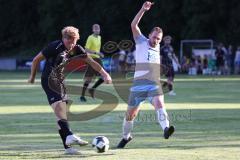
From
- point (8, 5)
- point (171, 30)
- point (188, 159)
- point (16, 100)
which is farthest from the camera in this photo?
point (8, 5)

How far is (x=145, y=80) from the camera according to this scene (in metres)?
14.0

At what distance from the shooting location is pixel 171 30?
210ft

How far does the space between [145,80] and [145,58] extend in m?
0.44

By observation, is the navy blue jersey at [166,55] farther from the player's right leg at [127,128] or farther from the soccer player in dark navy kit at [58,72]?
the soccer player in dark navy kit at [58,72]

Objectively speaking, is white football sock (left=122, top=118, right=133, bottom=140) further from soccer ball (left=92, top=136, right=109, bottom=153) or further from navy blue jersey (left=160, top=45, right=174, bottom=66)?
navy blue jersey (left=160, top=45, right=174, bottom=66)

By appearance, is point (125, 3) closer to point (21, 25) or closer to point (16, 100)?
point (21, 25)

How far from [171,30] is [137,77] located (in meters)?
50.4

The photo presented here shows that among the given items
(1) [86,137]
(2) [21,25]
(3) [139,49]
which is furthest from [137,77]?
(2) [21,25]

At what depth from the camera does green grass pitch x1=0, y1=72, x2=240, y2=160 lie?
12.2 meters

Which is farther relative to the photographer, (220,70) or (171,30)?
(171,30)

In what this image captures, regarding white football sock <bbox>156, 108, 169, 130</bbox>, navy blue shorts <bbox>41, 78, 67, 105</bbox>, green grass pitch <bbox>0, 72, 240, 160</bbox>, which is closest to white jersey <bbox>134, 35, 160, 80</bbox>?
white football sock <bbox>156, 108, 169, 130</bbox>

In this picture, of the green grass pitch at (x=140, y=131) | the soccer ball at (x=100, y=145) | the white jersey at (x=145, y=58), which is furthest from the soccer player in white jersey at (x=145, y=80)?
the soccer ball at (x=100, y=145)

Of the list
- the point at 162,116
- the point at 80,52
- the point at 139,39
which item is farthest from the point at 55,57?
the point at 162,116

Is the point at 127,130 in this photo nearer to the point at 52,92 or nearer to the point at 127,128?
the point at 127,128
